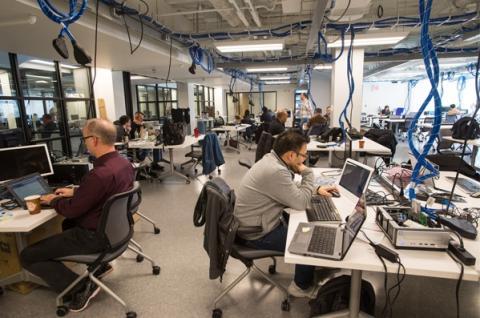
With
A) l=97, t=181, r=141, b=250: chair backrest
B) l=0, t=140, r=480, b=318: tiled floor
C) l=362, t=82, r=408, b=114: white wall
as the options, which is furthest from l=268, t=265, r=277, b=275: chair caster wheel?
l=362, t=82, r=408, b=114: white wall

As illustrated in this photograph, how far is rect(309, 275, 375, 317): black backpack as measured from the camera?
5.52 feet

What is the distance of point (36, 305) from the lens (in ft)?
6.72

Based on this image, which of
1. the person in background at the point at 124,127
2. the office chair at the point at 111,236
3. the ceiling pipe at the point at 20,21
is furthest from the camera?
the person in background at the point at 124,127

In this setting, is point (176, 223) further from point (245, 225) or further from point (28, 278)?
point (245, 225)

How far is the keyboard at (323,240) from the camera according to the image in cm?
138

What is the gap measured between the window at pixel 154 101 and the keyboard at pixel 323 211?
10.2 meters

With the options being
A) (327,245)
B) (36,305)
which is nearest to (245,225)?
(327,245)

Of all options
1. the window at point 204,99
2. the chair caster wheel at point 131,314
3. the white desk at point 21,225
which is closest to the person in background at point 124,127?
the white desk at point 21,225

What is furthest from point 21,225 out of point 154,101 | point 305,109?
point 154,101

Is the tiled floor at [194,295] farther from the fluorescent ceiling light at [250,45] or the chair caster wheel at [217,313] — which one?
the fluorescent ceiling light at [250,45]

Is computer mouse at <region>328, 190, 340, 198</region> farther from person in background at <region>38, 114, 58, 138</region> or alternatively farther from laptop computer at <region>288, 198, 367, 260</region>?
person in background at <region>38, 114, 58, 138</region>

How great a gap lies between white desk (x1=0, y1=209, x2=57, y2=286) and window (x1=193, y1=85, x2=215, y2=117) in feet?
37.3

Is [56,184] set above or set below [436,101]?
below

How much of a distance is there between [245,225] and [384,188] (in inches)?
48.3
